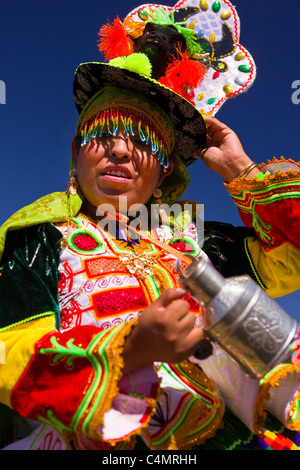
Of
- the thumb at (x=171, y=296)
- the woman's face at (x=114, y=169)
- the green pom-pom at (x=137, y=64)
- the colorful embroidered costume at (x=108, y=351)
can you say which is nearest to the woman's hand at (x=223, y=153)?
the colorful embroidered costume at (x=108, y=351)

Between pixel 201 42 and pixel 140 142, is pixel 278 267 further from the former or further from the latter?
pixel 201 42

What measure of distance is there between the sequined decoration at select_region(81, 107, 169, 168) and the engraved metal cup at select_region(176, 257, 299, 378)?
131 centimetres

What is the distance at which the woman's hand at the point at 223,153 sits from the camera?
2350 millimetres

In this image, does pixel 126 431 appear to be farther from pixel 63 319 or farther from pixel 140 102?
pixel 140 102

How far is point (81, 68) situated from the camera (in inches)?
93.9

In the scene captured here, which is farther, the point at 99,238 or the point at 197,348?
the point at 99,238

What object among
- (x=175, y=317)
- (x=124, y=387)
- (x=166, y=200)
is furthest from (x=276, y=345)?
(x=166, y=200)

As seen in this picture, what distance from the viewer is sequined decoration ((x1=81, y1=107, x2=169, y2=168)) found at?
2.20 m

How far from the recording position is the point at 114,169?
214 centimetres

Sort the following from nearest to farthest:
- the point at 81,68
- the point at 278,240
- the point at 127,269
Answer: the point at 127,269 < the point at 278,240 < the point at 81,68

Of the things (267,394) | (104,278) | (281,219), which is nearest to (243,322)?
(267,394)

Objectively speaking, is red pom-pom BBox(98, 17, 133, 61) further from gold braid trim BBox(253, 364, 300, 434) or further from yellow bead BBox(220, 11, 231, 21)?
gold braid trim BBox(253, 364, 300, 434)

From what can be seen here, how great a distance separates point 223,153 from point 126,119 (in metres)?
0.66

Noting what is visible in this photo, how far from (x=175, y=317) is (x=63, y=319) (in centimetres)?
80
